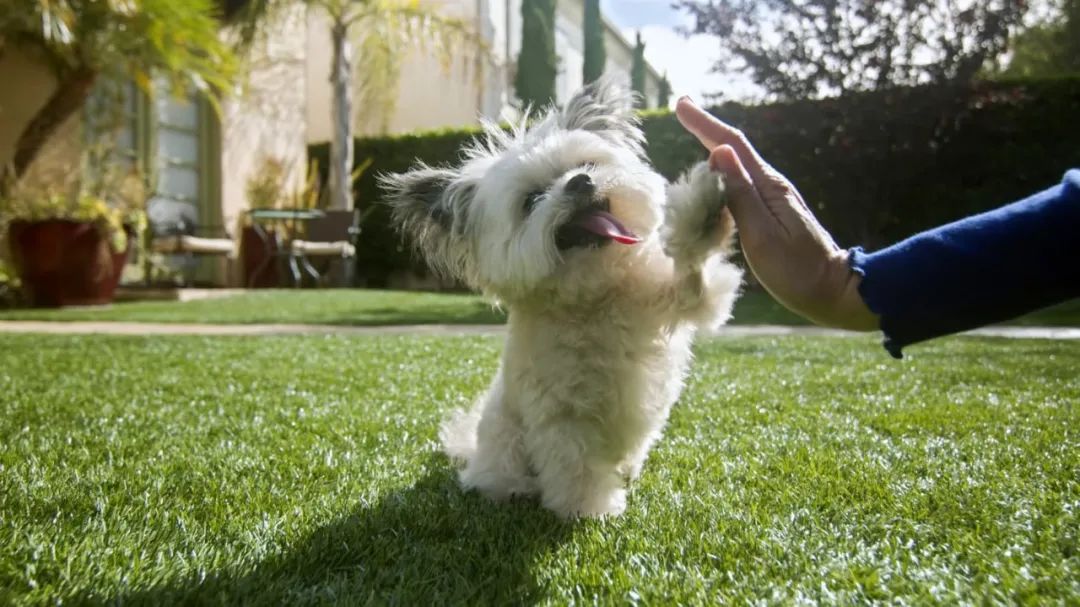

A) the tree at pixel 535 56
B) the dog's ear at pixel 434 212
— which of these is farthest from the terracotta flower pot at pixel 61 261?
the tree at pixel 535 56

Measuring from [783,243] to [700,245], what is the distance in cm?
33

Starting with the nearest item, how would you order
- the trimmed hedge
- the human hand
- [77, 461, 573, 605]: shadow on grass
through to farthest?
[77, 461, 573, 605]: shadow on grass → the human hand → the trimmed hedge

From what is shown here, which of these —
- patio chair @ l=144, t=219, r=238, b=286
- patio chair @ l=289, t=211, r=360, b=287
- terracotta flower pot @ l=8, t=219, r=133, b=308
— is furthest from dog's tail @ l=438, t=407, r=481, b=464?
patio chair @ l=289, t=211, r=360, b=287

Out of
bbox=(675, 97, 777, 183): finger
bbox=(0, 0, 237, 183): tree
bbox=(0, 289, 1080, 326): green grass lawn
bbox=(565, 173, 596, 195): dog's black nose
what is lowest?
bbox=(0, 289, 1080, 326): green grass lawn

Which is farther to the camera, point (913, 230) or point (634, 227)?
point (913, 230)

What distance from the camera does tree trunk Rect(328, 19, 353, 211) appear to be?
627 inches

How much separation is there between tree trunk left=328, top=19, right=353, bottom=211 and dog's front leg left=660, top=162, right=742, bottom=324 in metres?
14.3

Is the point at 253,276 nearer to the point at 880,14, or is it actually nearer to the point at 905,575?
the point at 880,14

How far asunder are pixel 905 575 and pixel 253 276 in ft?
48.1

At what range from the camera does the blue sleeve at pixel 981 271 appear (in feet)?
4.78

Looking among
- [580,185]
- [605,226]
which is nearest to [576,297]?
[605,226]

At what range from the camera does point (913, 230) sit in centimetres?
1217

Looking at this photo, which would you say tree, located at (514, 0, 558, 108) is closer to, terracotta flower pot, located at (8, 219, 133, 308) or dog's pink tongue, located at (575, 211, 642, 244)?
terracotta flower pot, located at (8, 219, 133, 308)

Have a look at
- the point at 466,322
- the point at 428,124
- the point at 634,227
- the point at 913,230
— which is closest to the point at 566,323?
the point at 634,227
